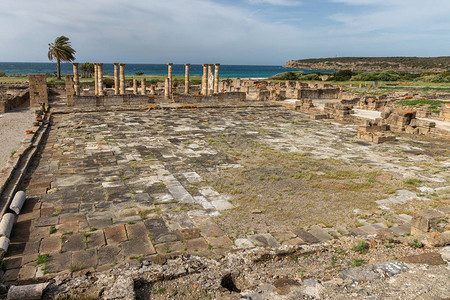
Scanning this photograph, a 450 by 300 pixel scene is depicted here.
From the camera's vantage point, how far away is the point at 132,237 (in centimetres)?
641

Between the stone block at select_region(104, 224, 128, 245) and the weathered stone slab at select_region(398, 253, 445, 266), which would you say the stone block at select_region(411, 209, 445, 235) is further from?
the stone block at select_region(104, 224, 128, 245)

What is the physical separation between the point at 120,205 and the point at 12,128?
12.3 meters

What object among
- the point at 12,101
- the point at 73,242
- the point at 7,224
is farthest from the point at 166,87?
the point at 73,242

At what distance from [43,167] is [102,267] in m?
6.44

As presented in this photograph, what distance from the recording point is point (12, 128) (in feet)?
54.2

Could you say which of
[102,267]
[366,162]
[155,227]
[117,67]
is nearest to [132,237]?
[155,227]

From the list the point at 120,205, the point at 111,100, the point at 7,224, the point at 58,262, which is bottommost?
the point at 58,262

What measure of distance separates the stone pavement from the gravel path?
4.35 ft

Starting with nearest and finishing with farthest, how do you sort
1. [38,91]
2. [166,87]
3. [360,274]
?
[360,274] → [38,91] → [166,87]

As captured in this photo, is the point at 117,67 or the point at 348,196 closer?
the point at 348,196

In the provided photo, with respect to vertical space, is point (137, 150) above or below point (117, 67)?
below

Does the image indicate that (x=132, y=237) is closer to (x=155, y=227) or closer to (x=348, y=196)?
(x=155, y=227)

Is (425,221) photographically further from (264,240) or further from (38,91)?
(38,91)

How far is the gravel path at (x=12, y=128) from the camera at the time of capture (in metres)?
12.3
